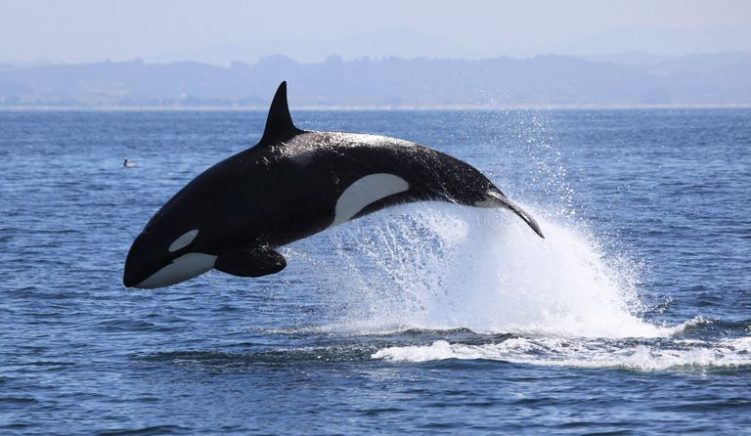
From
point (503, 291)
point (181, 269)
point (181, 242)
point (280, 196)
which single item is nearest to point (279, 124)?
point (280, 196)

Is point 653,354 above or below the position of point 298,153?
below

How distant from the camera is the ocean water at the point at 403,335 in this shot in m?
16.2

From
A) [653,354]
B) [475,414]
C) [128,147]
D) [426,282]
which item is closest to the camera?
[475,414]

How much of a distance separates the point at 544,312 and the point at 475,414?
6.57 metres

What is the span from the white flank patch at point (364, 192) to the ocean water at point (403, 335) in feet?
1.66

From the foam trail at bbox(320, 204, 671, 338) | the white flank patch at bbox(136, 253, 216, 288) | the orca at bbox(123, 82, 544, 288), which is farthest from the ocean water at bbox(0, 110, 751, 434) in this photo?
the white flank patch at bbox(136, 253, 216, 288)

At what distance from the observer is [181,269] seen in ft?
55.9

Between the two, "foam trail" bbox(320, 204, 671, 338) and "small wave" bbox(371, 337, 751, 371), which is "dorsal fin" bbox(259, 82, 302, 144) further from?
"small wave" bbox(371, 337, 751, 371)

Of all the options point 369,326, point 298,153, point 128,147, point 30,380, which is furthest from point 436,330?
point 128,147

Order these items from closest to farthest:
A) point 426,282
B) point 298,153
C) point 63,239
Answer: point 298,153 < point 426,282 < point 63,239

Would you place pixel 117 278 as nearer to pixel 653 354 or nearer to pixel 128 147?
pixel 653 354

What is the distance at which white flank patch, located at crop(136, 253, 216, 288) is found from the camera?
16953 mm

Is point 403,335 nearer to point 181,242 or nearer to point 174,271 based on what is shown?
point 174,271

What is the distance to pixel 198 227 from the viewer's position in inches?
669
